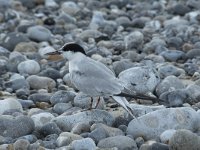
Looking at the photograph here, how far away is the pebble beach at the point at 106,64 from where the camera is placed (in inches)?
196

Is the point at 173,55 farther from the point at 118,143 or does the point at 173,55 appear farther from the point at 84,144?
the point at 84,144

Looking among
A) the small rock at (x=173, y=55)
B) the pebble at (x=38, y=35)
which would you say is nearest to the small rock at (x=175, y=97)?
the small rock at (x=173, y=55)

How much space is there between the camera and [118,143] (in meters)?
4.70

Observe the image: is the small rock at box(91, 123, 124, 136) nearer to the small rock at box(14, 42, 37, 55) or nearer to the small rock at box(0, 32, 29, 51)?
the small rock at box(14, 42, 37, 55)

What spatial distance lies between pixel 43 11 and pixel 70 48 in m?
5.23

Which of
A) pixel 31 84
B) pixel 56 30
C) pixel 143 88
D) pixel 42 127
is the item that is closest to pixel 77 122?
pixel 42 127

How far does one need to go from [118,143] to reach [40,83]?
2.24m

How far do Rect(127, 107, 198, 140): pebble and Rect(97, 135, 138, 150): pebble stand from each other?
299 millimetres

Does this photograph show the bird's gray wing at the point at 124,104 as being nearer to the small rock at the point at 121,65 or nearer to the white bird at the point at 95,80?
the white bird at the point at 95,80

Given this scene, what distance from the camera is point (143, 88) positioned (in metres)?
6.30

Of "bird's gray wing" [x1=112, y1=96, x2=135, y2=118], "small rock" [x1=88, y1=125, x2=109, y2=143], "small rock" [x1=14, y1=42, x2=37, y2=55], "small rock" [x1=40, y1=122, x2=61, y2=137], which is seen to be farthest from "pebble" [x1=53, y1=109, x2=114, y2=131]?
"small rock" [x1=14, y1=42, x2=37, y2=55]

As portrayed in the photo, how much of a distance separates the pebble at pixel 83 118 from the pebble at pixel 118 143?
602mm

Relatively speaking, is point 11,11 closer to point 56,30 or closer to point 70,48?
point 56,30

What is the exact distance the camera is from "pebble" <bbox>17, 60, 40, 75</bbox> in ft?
23.9
